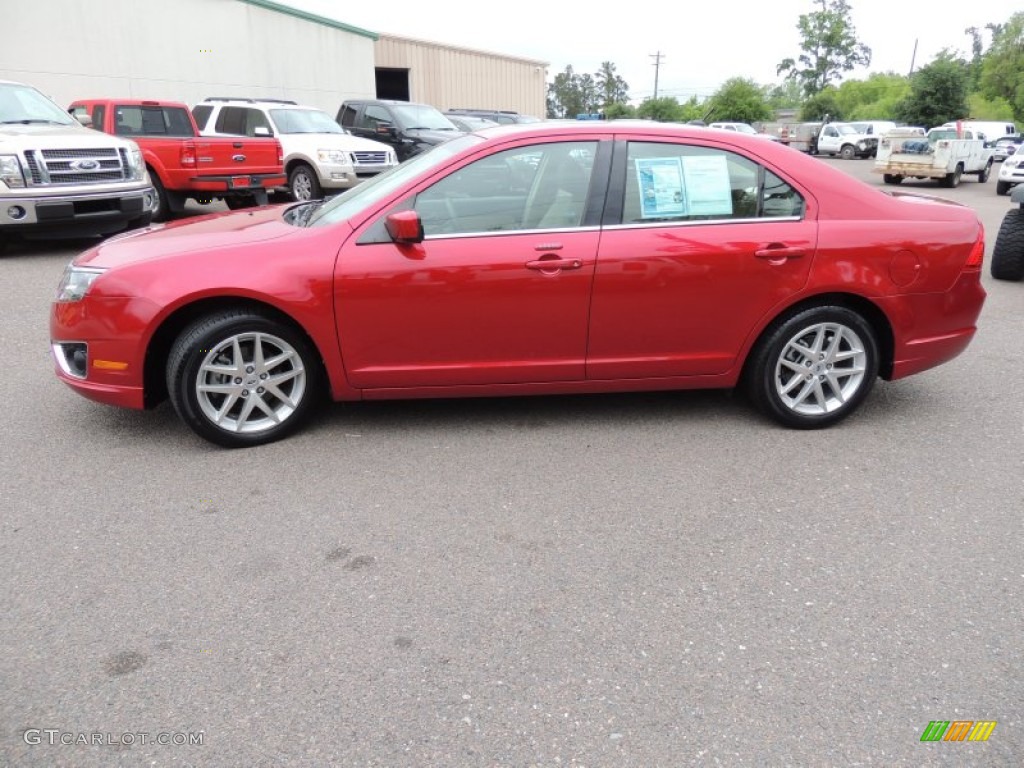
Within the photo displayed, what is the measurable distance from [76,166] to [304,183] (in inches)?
192

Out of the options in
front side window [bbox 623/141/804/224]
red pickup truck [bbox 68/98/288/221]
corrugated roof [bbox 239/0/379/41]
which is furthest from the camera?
corrugated roof [bbox 239/0/379/41]

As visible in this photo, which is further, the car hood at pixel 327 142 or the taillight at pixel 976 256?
the car hood at pixel 327 142

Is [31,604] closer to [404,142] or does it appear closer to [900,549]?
[900,549]

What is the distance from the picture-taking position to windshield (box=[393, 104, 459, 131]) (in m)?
16.7

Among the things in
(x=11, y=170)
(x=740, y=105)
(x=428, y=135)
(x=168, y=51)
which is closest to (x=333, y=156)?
(x=428, y=135)

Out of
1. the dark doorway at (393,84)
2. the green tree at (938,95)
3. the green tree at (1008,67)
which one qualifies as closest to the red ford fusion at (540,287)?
the dark doorway at (393,84)

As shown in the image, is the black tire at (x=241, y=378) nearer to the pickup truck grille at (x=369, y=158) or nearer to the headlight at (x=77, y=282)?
the headlight at (x=77, y=282)

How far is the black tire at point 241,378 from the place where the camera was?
13.0 feet

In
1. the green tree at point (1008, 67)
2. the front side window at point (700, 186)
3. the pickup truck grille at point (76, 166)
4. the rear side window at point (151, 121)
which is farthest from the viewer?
the green tree at point (1008, 67)

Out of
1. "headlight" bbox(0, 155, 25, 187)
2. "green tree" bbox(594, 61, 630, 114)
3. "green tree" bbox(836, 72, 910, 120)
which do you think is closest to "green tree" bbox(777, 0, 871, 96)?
"green tree" bbox(836, 72, 910, 120)

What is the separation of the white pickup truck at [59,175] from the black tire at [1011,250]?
9790 millimetres

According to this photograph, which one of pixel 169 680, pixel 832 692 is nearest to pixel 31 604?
pixel 169 680

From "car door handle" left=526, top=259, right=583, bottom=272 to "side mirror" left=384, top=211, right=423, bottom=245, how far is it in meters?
0.57

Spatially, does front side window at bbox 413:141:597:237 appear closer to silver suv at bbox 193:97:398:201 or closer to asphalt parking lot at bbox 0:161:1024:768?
asphalt parking lot at bbox 0:161:1024:768
